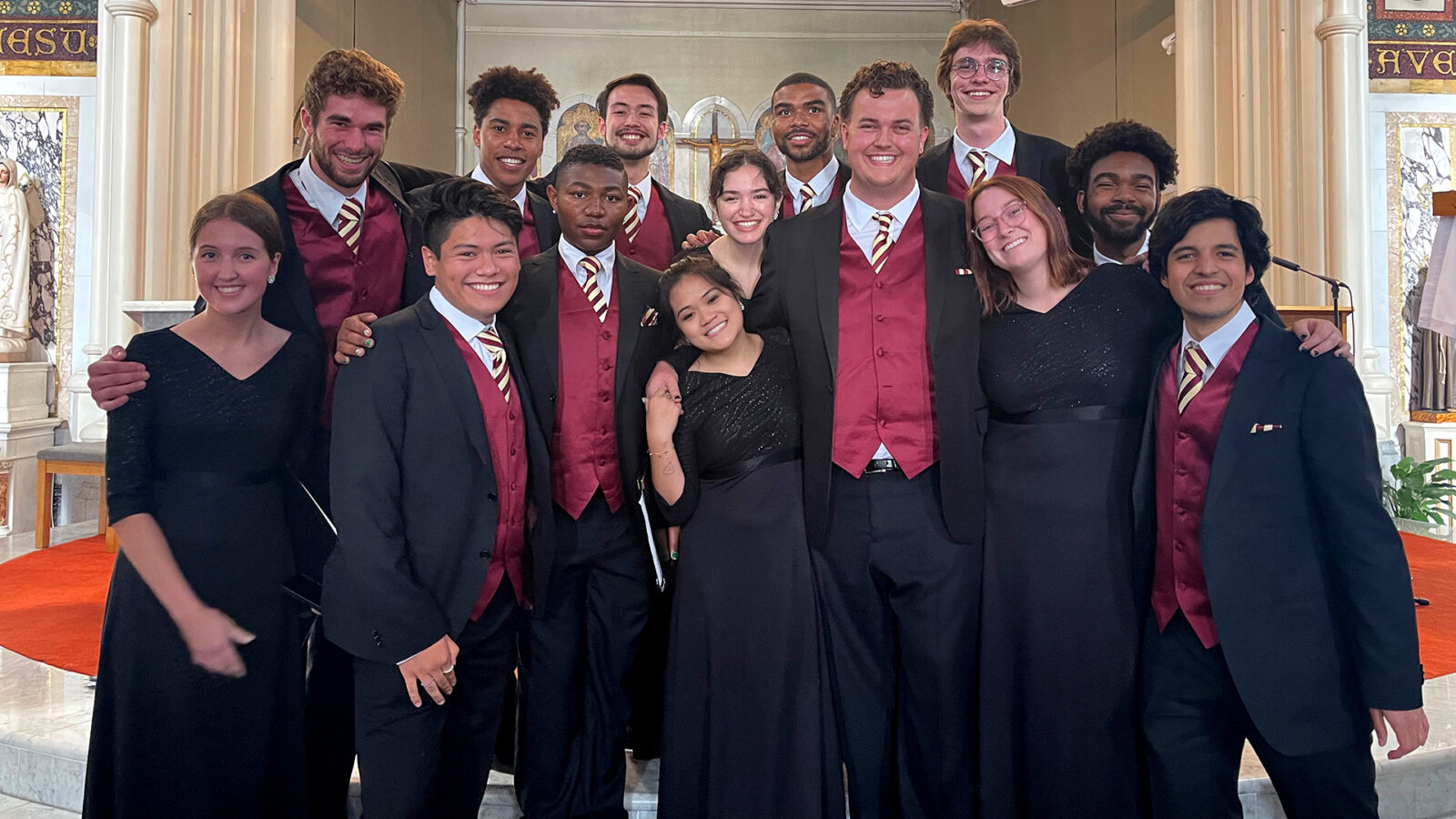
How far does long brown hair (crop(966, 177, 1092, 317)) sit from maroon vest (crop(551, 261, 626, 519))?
94 cm

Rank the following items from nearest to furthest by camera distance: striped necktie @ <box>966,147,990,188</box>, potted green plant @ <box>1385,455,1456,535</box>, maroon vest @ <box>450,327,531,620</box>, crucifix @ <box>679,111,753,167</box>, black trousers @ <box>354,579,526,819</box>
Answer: black trousers @ <box>354,579,526,819</box> < maroon vest @ <box>450,327,531,620</box> < striped necktie @ <box>966,147,990,188</box> < potted green plant @ <box>1385,455,1456,535</box> < crucifix @ <box>679,111,753,167</box>

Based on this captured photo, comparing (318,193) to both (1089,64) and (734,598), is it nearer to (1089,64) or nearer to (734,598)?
(734,598)

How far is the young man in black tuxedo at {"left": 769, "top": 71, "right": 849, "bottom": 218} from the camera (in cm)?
307

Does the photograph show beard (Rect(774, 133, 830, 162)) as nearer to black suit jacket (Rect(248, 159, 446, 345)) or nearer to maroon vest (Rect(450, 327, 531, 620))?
black suit jacket (Rect(248, 159, 446, 345))

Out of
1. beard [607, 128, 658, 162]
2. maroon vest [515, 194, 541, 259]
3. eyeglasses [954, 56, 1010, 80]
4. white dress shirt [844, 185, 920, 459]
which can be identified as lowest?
white dress shirt [844, 185, 920, 459]

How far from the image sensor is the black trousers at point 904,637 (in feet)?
7.32

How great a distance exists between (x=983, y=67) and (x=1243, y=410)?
4.54 feet

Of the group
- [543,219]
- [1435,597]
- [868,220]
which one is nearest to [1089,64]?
[1435,597]

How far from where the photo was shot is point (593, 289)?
2479 millimetres

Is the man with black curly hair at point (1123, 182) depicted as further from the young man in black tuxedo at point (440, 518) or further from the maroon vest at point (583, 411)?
the young man in black tuxedo at point (440, 518)

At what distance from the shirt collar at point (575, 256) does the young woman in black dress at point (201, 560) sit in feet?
2.38

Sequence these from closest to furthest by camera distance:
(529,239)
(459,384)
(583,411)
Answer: (459,384), (583,411), (529,239)

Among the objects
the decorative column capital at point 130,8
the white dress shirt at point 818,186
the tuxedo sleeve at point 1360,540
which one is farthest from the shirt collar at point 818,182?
the decorative column capital at point 130,8

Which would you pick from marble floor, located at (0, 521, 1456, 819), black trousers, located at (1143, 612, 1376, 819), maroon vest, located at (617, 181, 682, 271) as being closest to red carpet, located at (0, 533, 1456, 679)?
marble floor, located at (0, 521, 1456, 819)
